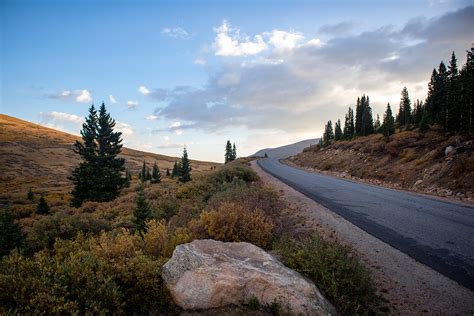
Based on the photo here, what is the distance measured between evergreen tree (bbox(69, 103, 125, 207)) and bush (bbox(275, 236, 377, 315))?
33.9 m

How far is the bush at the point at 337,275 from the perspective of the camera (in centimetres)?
396

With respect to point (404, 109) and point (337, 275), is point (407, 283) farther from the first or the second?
point (404, 109)

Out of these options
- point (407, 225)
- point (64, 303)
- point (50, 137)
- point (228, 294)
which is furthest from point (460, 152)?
point (50, 137)

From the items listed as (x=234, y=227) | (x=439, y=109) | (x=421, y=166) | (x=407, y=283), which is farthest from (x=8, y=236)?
(x=439, y=109)

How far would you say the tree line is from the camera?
32750mm

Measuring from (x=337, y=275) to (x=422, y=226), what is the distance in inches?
208

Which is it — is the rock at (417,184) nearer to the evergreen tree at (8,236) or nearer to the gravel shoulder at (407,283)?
the gravel shoulder at (407,283)

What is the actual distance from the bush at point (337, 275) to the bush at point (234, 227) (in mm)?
1304

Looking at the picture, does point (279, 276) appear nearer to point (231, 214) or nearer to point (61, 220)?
point (231, 214)

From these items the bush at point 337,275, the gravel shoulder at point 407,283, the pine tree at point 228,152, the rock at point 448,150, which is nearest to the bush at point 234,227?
the bush at point 337,275

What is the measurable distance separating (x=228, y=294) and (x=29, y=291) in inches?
107

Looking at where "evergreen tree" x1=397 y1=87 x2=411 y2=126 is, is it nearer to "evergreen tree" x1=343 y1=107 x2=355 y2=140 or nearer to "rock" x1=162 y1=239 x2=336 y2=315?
"evergreen tree" x1=343 y1=107 x2=355 y2=140

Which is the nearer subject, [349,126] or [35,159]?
[349,126]

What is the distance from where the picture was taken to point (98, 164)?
35000 millimetres
